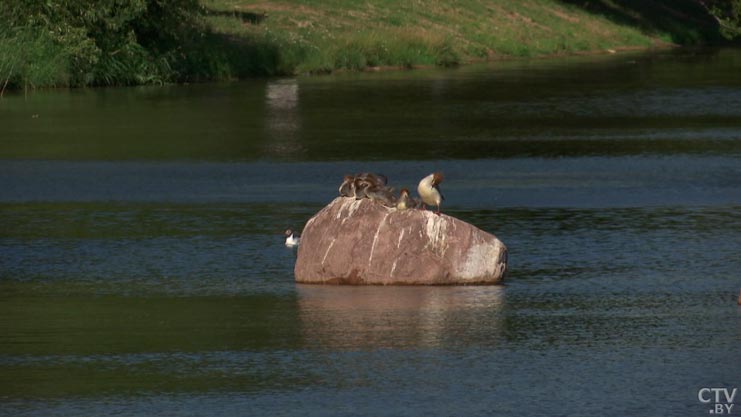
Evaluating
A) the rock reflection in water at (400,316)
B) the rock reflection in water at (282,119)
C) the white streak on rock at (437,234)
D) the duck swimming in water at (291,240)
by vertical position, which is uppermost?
the white streak on rock at (437,234)

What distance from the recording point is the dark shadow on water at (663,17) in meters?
83.5

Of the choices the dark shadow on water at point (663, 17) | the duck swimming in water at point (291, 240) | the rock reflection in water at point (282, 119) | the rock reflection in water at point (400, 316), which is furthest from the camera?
the dark shadow on water at point (663, 17)

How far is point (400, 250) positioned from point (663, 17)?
243 ft

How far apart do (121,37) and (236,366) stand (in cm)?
3738

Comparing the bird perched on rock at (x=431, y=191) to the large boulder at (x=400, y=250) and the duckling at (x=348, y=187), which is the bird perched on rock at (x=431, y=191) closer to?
the large boulder at (x=400, y=250)

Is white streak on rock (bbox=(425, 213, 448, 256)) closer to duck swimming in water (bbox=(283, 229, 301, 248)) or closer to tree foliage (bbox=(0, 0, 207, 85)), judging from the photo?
duck swimming in water (bbox=(283, 229, 301, 248))

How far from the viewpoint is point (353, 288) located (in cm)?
1603

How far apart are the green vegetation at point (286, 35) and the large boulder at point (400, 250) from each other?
30.3 m

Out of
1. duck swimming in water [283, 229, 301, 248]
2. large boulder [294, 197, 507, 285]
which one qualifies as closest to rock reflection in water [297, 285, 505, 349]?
large boulder [294, 197, 507, 285]

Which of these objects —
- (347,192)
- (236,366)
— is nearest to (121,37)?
(347,192)

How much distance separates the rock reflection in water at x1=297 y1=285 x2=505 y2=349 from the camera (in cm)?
1348

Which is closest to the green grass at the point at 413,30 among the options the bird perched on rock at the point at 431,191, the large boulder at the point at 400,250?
the bird perched on rock at the point at 431,191

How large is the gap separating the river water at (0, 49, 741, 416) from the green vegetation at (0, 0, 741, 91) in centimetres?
1025

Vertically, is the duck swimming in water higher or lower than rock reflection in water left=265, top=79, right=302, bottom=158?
higher
